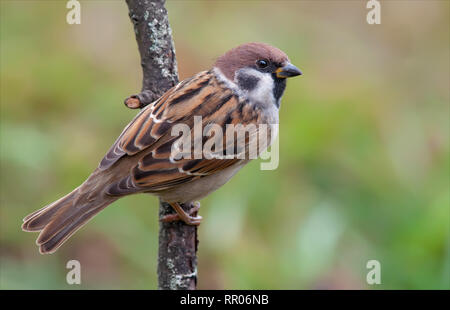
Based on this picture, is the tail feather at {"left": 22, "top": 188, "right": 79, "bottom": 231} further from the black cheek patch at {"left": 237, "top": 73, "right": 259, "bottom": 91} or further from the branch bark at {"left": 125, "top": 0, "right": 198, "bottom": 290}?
the black cheek patch at {"left": 237, "top": 73, "right": 259, "bottom": 91}

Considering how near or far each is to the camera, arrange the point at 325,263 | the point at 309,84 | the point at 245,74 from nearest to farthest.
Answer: the point at 245,74 → the point at 325,263 → the point at 309,84

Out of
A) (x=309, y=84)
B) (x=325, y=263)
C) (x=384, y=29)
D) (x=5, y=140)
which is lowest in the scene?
(x=325, y=263)

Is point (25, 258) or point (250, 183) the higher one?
point (250, 183)

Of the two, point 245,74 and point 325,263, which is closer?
point 245,74

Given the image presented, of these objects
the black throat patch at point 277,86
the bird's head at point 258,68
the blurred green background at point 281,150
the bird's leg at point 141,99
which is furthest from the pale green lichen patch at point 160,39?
the blurred green background at point 281,150

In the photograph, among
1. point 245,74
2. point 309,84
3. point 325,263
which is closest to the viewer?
point 245,74

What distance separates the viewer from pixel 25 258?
4148 millimetres

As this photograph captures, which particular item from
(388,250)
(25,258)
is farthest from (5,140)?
(388,250)

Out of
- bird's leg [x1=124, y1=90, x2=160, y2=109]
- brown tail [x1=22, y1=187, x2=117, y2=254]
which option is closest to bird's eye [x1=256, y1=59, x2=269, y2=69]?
bird's leg [x1=124, y1=90, x2=160, y2=109]

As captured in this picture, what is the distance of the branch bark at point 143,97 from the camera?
3.23 meters

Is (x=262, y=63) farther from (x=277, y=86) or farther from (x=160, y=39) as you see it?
(x=160, y=39)

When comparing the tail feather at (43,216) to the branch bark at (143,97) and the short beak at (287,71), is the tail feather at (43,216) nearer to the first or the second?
the branch bark at (143,97)

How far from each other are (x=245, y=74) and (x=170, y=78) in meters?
0.43

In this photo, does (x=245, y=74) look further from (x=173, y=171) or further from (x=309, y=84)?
(x=309, y=84)
